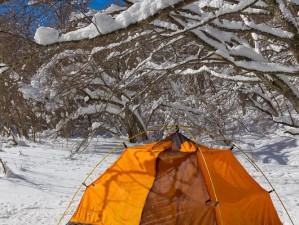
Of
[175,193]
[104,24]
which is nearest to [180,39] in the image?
[175,193]

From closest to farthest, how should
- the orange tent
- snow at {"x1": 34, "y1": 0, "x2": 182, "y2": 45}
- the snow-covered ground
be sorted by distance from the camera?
1. snow at {"x1": 34, "y1": 0, "x2": 182, "y2": 45}
2. the orange tent
3. the snow-covered ground

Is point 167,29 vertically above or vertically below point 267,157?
above

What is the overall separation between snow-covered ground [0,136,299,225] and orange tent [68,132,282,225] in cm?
70

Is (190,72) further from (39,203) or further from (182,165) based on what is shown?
(39,203)

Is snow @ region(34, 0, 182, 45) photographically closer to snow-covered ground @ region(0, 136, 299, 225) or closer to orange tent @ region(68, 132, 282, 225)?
orange tent @ region(68, 132, 282, 225)

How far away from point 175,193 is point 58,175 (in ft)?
14.4

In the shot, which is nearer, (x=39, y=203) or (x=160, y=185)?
(x=160, y=185)

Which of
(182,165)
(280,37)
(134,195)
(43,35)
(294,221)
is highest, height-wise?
(280,37)

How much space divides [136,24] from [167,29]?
8.62 feet

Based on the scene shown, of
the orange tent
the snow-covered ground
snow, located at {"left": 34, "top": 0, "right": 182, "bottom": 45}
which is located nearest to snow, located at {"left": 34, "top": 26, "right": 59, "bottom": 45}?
snow, located at {"left": 34, "top": 0, "right": 182, "bottom": 45}

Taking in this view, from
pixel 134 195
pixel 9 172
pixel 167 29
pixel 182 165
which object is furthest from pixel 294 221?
pixel 9 172

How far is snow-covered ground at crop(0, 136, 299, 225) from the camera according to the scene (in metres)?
6.38

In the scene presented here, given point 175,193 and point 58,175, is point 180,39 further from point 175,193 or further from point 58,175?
point 58,175

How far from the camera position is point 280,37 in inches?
176
